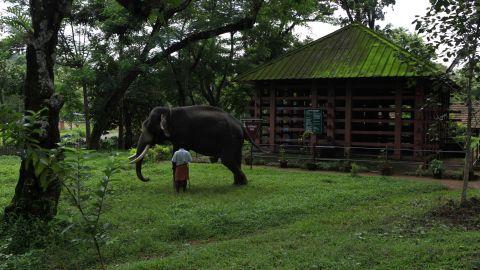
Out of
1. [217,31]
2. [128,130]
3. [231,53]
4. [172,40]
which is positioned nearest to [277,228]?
[217,31]

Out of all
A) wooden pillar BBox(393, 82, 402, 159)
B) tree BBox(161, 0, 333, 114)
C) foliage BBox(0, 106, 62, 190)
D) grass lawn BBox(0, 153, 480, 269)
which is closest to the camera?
foliage BBox(0, 106, 62, 190)

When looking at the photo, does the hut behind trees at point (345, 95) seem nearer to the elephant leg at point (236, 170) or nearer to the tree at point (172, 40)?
the tree at point (172, 40)

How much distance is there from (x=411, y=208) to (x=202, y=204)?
407 cm

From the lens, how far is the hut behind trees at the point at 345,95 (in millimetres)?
15336

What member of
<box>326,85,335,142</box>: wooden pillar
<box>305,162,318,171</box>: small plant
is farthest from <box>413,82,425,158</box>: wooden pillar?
<box>305,162,318,171</box>: small plant

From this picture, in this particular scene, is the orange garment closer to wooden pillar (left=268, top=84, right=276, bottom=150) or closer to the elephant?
the elephant

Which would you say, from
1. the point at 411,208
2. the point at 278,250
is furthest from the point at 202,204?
the point at 411,208

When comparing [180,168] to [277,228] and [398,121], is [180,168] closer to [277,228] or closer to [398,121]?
[277,228]

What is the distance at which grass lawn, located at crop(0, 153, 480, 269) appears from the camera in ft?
19.3

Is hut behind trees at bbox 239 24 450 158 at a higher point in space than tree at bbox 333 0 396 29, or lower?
lower

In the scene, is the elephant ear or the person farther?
the elephant ear

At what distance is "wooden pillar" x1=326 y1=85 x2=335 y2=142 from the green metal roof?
0.83 m

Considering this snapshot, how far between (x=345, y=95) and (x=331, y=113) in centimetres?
92

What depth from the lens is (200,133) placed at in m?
11.9
